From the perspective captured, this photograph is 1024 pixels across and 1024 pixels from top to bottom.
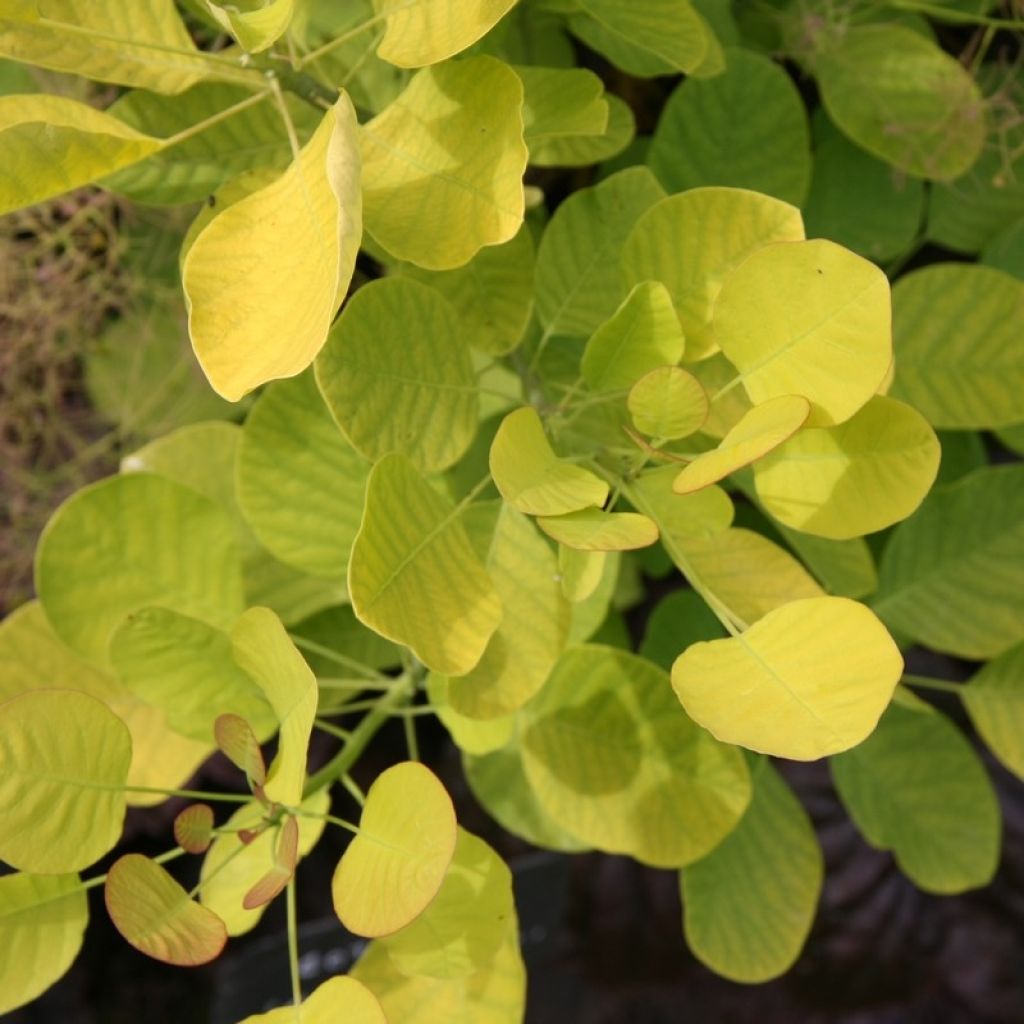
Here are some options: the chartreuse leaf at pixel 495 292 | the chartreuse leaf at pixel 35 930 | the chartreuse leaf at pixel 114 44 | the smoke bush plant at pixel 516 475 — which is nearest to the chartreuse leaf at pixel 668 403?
the smoke bush plant at pixel 516 475

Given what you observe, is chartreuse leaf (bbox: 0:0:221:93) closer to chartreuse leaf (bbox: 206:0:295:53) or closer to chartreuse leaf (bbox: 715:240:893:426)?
chartreuse leaf (bbox: 206:0:295:53)

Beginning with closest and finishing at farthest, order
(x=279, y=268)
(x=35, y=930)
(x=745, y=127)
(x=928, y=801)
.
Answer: (x=279, y=268) < (x=35, y=930) < (x=745, y=127) < (x=928, y=801)

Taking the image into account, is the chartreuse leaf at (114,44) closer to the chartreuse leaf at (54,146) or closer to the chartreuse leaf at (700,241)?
the chartreuse leaf at (54,146)

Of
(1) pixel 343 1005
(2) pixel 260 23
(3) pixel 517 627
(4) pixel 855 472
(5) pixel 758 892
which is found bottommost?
(5) pixel 758 892

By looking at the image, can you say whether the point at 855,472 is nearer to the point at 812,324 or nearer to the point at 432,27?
the point at 812,324

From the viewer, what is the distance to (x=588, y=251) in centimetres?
56

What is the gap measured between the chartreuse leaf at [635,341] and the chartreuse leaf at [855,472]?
0.07 metres

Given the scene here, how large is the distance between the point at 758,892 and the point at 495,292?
407mm

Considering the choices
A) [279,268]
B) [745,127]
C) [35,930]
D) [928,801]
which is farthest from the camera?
[928,801]

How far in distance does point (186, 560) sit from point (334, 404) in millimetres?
191

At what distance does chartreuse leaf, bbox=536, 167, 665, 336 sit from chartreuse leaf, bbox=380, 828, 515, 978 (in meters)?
0.27

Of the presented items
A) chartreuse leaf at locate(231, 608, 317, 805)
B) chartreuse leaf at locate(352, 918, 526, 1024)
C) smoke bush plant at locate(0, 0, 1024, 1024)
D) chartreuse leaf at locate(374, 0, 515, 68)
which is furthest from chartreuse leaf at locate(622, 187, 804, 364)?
chartreuse leaf at locate(352, 918, 526, 1024)

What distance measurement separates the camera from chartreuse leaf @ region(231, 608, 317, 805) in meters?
0.45

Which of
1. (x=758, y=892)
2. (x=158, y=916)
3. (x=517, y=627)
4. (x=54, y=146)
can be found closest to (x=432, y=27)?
(x=54, y=146)
